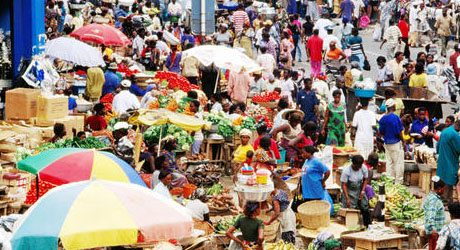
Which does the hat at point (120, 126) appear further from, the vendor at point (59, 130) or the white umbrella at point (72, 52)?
the white umbrella at point (72, 52)

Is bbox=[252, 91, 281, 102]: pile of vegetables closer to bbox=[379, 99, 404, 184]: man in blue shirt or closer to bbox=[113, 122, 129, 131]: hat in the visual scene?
bbox=[379, 99, 404, 184]: man in blue shirt

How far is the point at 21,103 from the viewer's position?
1636 centimetres

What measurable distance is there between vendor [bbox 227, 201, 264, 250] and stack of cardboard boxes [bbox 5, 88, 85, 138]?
19.8ft

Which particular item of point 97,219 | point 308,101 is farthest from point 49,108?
point 97,219

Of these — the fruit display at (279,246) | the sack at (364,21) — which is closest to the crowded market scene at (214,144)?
the fruit display at (279,246)

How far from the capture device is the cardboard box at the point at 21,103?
1636cm

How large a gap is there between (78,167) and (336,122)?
802cm

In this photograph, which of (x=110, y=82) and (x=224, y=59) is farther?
(x=110, y=82)

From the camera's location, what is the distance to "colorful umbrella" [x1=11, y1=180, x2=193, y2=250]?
317 inches

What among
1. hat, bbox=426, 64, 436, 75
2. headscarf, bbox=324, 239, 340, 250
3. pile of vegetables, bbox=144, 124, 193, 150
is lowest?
headscarf, bbox=324, 239, 340, 250

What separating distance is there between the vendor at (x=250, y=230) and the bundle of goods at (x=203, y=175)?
392 centimetres

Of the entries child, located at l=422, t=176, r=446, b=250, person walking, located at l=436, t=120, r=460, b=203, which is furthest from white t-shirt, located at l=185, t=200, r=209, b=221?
person walking, located at l=436, t=120, r=460, b=203

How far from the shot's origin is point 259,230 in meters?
11.1

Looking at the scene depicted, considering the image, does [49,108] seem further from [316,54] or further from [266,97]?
[316,54]
